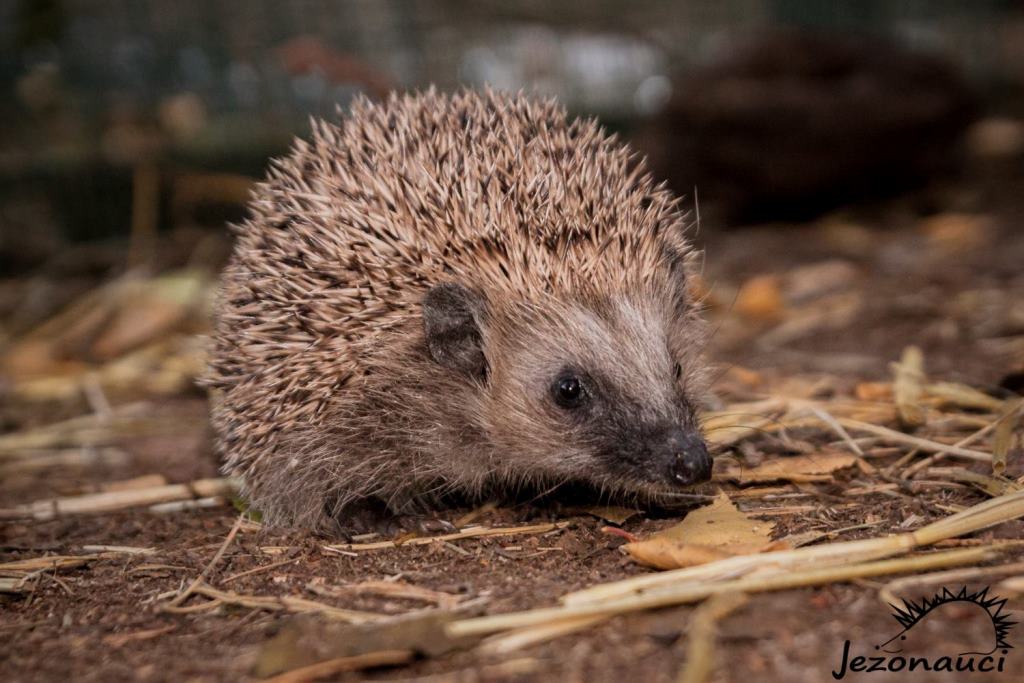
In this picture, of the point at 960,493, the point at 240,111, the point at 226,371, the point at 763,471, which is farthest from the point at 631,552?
the point at 240,111

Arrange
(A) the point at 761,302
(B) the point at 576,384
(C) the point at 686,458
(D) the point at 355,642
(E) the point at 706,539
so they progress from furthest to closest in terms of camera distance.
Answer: (A) the point at 761,302, (B) the point at 576,384, (C) the point at 686,458, (E) the point at 706,539, (D) the point at 355,642

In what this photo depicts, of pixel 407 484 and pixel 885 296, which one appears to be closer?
pixel 407 484

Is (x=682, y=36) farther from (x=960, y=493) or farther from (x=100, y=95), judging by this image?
(x=960, y=493)

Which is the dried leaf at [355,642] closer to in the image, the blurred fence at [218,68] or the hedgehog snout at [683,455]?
the hedgehog snout at [683,455]

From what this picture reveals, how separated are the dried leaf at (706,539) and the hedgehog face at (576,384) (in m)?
0.14

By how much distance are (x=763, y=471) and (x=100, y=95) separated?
6.17 meters

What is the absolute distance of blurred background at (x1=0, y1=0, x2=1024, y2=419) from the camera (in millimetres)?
6305

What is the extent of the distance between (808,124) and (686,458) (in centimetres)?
617

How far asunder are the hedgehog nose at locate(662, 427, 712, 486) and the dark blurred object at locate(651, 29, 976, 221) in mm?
6032

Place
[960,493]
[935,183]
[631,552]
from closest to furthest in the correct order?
[631,552], [960,493], [935,183]

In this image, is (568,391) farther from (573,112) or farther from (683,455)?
(573,112)

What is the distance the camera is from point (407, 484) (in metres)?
3.70

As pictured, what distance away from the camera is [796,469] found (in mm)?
3621

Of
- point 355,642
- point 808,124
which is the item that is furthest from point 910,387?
point 808,124
